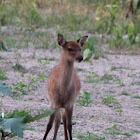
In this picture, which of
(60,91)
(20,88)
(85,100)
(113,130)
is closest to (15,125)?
(60,91)

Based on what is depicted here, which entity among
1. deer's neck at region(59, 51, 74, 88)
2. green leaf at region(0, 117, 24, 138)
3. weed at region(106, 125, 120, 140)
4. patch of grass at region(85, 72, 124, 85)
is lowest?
weed at region(106, 125, 120, 140)

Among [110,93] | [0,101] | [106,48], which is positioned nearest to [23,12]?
[106,48]

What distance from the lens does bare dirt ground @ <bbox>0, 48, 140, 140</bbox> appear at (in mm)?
5578

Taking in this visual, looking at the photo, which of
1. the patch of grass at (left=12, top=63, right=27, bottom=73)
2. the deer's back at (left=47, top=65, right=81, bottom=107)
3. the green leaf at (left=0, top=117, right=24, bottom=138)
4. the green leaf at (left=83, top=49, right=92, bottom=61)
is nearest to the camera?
the green leaf at (left=0, top=117, right=24, bottom=138)

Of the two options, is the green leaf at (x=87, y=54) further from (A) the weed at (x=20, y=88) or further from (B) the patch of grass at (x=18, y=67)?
(A) the weed at (x=20, y=88)

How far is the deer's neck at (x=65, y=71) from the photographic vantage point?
506 centimetres

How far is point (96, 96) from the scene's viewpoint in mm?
7598

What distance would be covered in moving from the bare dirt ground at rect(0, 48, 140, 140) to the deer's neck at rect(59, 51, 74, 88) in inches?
30.2

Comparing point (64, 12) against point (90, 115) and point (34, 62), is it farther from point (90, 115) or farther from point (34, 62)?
point (90, 115)

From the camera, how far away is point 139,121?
6145mm

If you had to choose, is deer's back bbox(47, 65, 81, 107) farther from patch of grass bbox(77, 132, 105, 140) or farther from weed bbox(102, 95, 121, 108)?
weed bbox(102, 95, 121, 108)

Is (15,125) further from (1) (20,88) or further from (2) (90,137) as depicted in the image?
(1) (20,88)

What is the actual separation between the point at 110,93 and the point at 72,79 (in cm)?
287

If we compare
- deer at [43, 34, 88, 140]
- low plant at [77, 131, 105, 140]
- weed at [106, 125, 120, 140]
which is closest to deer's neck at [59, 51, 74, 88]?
deer at [43, 34, 88, 140]
